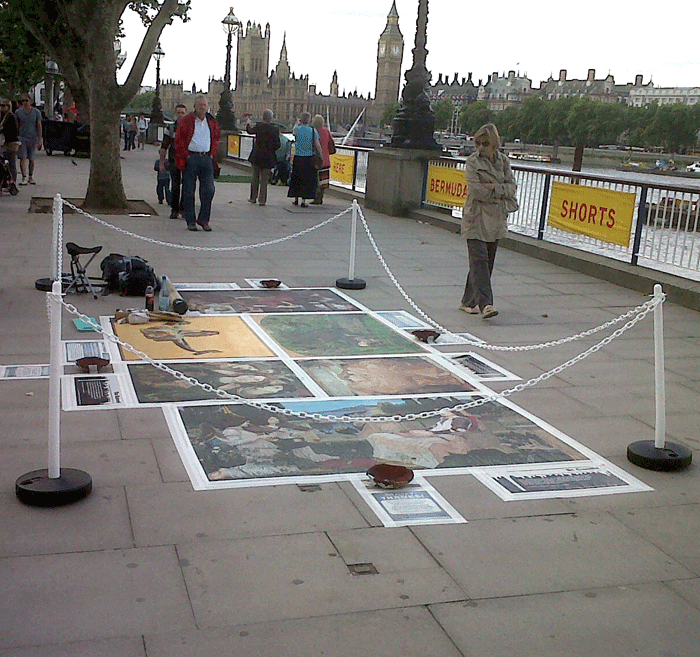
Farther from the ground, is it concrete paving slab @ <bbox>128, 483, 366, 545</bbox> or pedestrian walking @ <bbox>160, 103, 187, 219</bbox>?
pedestrian walking @ <bbox>160, 103, 187, 219</bbox>

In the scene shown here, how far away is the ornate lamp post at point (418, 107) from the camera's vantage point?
1769 cm

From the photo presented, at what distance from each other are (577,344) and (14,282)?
18.9 feet

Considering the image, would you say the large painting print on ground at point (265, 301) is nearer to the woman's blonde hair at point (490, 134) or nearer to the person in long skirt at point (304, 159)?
the woman's blonde hair at point (490, 134)

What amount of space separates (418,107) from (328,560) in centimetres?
1498

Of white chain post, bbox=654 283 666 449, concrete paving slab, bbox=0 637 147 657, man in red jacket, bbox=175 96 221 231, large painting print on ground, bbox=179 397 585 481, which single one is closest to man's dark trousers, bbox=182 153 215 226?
man in red jacket, bbox=175 96 221 231

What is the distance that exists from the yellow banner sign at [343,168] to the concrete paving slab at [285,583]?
1812 cm

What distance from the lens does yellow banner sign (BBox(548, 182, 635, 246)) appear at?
11.6 metres

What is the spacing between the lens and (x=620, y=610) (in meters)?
3.57

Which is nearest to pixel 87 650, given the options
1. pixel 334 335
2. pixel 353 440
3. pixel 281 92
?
pixel 353 440

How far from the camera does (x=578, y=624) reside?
11.3 ft

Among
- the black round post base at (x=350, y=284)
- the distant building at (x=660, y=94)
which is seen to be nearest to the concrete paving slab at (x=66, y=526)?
the black round post base at (x=350, y=284)

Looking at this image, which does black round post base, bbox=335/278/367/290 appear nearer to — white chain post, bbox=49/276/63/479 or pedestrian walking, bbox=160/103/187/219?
white chain post, bbox=49/276/63/479

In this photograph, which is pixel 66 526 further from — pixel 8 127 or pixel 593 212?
pixel 8 127

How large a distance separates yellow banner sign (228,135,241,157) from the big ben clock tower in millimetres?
115662
